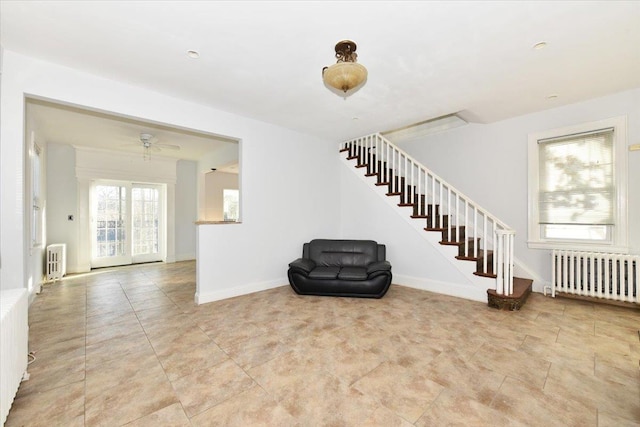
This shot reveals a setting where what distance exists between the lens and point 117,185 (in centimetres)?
675

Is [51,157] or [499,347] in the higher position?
[51,157]

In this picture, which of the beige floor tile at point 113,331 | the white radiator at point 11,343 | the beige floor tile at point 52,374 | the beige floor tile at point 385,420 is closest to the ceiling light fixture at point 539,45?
the beige floor tile at point 385,420

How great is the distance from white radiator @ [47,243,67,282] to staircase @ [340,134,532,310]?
242 inches

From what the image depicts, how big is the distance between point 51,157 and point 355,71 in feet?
22.9

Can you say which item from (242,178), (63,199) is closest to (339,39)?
(242,178)

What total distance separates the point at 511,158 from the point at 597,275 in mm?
2095

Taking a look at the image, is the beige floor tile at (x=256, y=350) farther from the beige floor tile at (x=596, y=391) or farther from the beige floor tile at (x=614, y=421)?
the beige floor tile at (x=614, y=421)

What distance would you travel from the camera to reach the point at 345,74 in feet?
7.38

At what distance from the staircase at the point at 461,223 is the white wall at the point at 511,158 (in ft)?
1.29

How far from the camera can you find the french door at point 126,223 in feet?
21.3

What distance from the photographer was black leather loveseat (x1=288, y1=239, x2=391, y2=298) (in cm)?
402

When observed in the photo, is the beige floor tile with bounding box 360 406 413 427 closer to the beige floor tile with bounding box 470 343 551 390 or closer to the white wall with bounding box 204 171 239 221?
the beige floor tile with bounding box 470 343 551 390

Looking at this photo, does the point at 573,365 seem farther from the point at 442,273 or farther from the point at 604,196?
the point at 604,196

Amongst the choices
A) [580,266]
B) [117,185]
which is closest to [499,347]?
[580,266]
